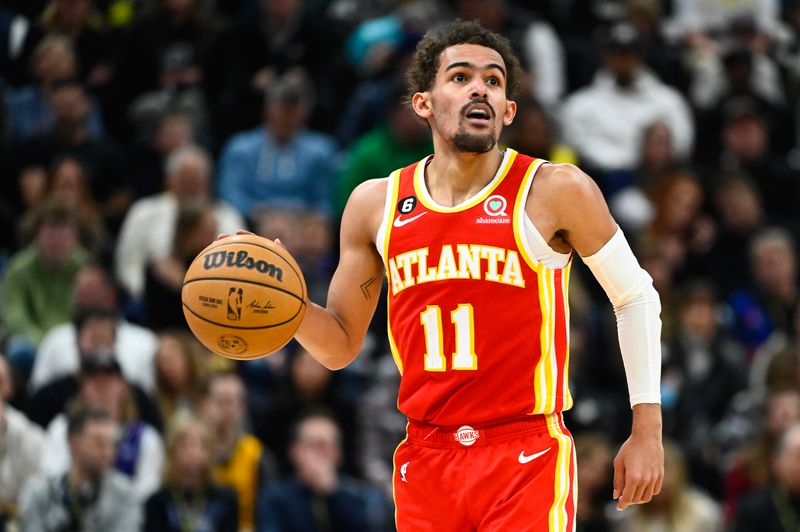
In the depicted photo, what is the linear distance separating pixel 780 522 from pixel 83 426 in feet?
15.4

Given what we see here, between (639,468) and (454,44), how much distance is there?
186 cm

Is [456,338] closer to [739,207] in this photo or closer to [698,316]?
[698,316]

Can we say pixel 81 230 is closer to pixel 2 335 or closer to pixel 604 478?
pixel 2 335

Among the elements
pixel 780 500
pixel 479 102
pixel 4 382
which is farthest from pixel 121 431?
pixel 479 102

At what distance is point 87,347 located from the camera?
9.91 meters

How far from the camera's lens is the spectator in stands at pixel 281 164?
12375 mm

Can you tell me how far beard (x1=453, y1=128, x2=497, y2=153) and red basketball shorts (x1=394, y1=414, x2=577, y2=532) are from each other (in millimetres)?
1066

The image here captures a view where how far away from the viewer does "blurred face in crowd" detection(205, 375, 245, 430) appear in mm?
9834

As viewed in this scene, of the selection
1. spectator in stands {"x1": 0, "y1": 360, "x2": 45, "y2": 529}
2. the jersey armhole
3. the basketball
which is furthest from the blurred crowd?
the jersey armhole

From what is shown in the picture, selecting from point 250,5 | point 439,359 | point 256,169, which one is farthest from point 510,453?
point 250,5

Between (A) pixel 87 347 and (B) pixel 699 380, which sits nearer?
(A) pixel 87 347

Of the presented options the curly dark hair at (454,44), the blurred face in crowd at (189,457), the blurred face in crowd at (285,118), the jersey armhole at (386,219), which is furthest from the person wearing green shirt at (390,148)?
the jersey armhole at (386,219)

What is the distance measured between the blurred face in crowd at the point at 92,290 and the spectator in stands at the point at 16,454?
108cm

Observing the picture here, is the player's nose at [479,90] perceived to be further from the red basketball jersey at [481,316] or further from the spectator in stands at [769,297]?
the spectator in stands at [769,297]
